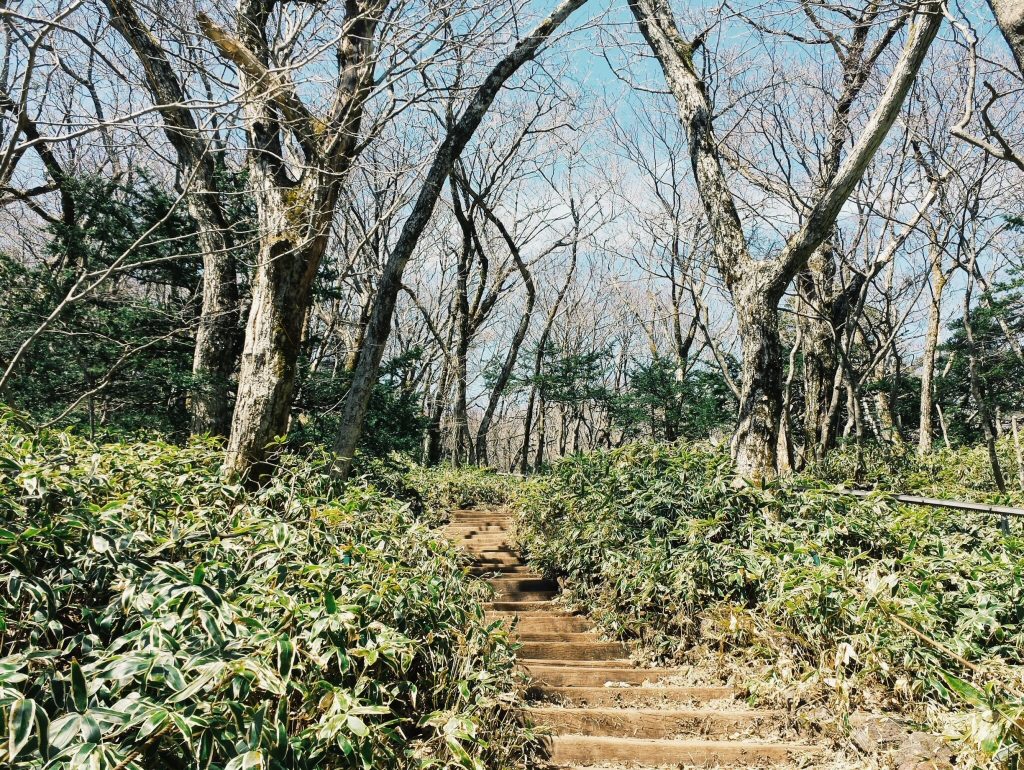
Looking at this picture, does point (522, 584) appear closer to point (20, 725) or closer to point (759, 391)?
point (759, 391)

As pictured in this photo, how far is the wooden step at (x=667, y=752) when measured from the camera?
3.53m

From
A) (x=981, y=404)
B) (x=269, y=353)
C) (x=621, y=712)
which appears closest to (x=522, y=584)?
(x=621, y=712)

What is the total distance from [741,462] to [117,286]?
940 centimetres

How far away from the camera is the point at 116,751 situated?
5.56 feet

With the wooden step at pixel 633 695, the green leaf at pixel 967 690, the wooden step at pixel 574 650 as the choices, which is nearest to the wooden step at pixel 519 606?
the wooden step at pixel 574 650

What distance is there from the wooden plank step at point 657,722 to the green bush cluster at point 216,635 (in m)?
0.50

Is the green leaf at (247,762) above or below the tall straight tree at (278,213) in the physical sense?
below

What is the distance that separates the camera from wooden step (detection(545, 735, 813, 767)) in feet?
11.6

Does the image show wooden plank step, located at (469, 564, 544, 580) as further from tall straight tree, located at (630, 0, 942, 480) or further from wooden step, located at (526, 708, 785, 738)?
wooden step, located at (526, 708, 785, 738)

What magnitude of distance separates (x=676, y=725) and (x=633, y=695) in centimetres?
49

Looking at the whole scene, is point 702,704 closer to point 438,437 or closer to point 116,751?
point 116,751

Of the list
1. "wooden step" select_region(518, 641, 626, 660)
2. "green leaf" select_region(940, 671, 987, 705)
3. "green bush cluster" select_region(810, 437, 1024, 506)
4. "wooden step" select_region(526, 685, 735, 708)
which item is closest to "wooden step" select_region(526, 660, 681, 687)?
"wooden step" select_region(526, 685, 735, 708)

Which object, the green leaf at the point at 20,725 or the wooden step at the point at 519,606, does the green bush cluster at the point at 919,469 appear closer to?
the wooden step at the point at 519,606

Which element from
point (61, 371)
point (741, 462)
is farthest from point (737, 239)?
point (61, 371)
